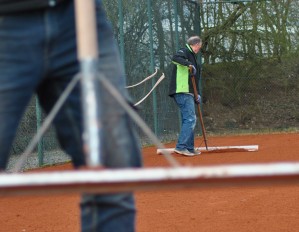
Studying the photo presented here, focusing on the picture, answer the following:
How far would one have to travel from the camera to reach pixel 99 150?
1.82m

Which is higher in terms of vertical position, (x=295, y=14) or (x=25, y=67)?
(x=295, y=14)

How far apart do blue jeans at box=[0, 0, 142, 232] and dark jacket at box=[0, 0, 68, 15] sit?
0.07 feet

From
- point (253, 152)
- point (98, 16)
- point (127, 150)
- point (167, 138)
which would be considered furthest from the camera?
point (167, 138)

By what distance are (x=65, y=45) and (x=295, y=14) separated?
587 inches

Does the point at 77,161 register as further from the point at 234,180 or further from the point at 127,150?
the point at 234,180

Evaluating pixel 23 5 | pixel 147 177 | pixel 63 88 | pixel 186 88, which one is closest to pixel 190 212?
pixel 63 88

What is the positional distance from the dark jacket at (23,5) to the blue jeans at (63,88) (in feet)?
0.07

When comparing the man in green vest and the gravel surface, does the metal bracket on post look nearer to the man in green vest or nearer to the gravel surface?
the gravel surface

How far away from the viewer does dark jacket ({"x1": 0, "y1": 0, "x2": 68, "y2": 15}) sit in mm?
2072

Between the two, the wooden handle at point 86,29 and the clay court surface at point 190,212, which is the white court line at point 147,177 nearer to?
the wooden handle at point 86,29

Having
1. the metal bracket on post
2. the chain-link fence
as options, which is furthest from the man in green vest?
the metal bracket on post

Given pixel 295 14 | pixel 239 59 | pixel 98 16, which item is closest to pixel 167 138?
pixel 239 59

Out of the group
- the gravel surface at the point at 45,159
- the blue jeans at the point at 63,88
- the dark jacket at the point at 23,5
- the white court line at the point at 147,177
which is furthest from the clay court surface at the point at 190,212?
the white court line at the point at 147,177

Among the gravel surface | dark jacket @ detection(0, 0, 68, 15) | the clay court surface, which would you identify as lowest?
the clay court surface
